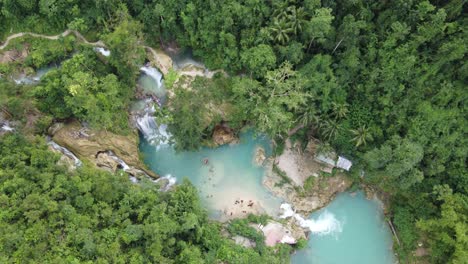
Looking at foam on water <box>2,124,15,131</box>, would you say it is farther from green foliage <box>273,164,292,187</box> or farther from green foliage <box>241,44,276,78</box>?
green foliage <box>273,164,292,187</box>

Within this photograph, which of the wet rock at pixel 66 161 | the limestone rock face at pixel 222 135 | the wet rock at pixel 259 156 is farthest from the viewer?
the limestone rock face at pixel 222 135

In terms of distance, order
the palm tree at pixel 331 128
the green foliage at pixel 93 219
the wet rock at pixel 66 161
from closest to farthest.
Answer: the green foliage at pixel 93 219 → the wet rock at pixel 66 161 → the palm tree at pixel 331 128

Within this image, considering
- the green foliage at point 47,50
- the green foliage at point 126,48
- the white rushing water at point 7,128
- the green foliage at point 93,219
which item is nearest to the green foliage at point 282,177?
the green foliage at point 93,219

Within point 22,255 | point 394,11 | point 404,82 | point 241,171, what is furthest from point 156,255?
point 394,11

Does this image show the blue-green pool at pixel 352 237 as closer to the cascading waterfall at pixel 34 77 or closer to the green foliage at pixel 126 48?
the green foliage at pixel 126 48

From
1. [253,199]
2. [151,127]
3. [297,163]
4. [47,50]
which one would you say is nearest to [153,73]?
[151,127]

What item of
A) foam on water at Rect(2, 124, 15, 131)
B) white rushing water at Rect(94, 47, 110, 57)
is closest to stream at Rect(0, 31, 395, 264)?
white rushing water at Rect(94, 47, 110, 57)
